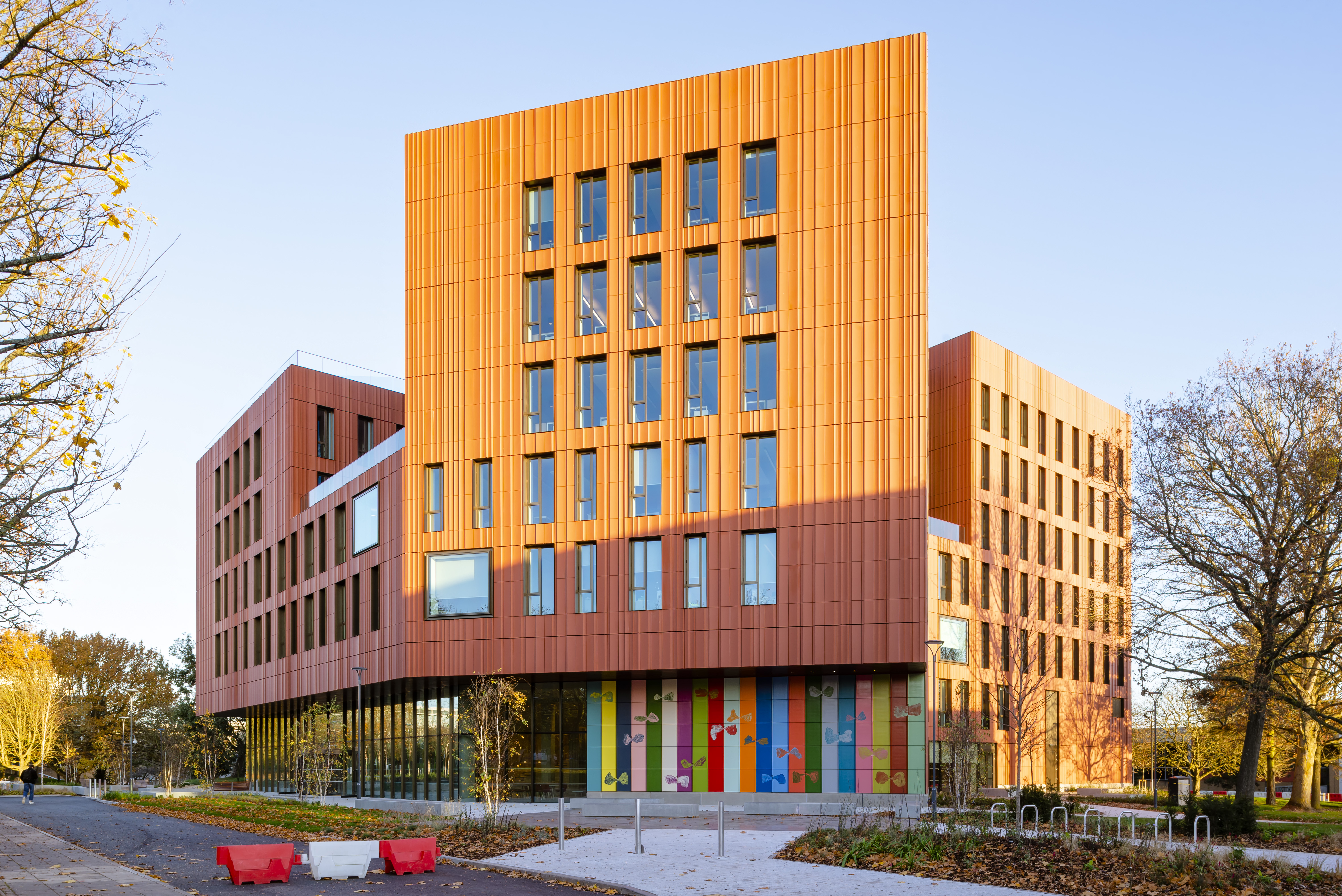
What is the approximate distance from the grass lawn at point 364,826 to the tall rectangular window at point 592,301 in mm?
18905

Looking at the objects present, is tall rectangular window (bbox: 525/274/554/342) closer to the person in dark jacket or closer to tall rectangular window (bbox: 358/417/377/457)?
tall rectangular window (bbox: 358/417/377/457)

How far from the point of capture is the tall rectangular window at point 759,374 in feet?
145

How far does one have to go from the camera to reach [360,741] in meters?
51.8

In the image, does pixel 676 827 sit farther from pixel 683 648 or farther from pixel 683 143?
pixel 683 143

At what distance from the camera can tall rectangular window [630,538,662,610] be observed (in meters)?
44.5

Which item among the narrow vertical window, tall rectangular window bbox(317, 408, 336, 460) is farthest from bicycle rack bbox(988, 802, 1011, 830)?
tall rectangular window bbox(317, 408, 336, 460)

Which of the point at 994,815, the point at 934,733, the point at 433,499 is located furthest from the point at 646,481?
the point at 994,815

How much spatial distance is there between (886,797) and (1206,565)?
44.8 ft

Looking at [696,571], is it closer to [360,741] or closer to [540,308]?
[540,308]

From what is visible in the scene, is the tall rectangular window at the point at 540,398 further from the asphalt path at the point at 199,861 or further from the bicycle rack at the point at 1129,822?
the bicycle rack at the point at 1129,822

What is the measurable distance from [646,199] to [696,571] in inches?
571

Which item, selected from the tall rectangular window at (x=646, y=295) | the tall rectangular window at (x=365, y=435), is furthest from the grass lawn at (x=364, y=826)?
the tall rectangular window at (x=365, y=435)

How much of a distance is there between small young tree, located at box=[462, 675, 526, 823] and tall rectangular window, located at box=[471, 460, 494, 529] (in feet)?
19.3

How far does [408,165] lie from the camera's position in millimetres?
50562
